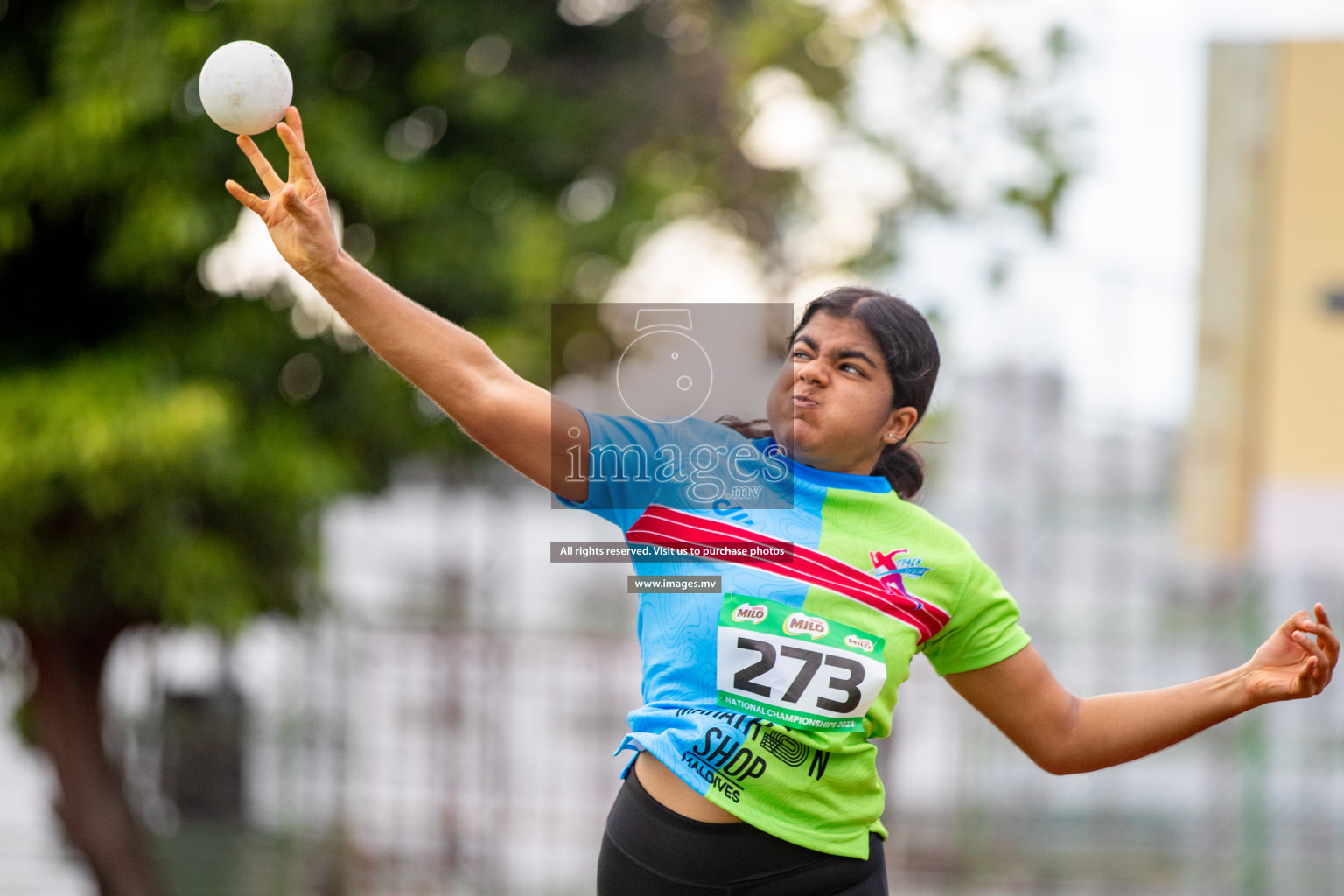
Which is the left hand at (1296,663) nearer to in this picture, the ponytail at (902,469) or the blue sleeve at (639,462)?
the ponytail at (902,469)

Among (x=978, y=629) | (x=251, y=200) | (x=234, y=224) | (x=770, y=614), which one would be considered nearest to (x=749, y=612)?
(x=770, y=614)

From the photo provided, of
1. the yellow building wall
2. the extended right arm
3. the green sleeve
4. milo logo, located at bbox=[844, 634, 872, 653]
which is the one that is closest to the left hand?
the green sleeve

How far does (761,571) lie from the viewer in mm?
1762

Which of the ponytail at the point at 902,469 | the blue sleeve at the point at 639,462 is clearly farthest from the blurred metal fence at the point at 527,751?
the blue sleeve at the point at 639,462

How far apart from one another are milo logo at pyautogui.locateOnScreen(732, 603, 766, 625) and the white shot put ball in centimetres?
101

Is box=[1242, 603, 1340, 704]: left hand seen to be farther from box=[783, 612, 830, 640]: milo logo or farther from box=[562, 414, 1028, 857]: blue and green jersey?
box=[783, 612, 830, 640]: milo logo

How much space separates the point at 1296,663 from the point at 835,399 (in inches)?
34.8

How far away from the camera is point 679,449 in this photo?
5.92 feet

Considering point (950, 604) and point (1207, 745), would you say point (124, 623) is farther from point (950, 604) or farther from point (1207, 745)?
point (1207, 745)

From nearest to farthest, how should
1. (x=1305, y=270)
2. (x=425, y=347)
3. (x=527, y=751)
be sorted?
(x=425, y=347) < (x=527, y=751) < (x=1305, y=270)

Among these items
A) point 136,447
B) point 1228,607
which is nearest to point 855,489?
point 136,447

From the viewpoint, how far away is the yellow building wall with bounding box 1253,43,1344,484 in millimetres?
7254

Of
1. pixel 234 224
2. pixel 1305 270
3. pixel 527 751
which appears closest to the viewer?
pixel 234 224

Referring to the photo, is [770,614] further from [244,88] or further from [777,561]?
[244,88]
